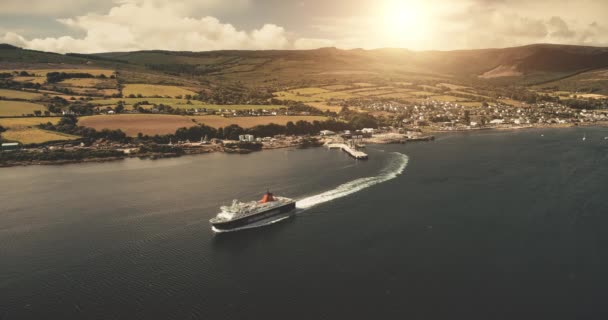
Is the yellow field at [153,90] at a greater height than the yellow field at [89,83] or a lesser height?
lesser

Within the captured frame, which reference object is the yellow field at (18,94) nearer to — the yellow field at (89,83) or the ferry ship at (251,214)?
the yellow field at (89,83)

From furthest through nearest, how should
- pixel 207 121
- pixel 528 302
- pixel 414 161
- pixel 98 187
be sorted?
1. pixel 207 121
2. pixel 414 161
3. pixel 98 187
4. pixel 528 302

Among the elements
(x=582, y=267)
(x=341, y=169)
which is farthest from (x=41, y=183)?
(x=582, y=267)

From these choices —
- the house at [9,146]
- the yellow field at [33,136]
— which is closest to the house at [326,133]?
the yellow field at [33,136]

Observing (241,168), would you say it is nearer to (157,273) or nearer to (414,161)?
(414,161)

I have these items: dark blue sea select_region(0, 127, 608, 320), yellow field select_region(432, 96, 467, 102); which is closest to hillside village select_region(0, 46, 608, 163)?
yellow field select_region(432, 96, 467, 102)

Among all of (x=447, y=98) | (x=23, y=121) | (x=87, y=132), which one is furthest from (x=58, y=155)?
(x=447, y=98)
